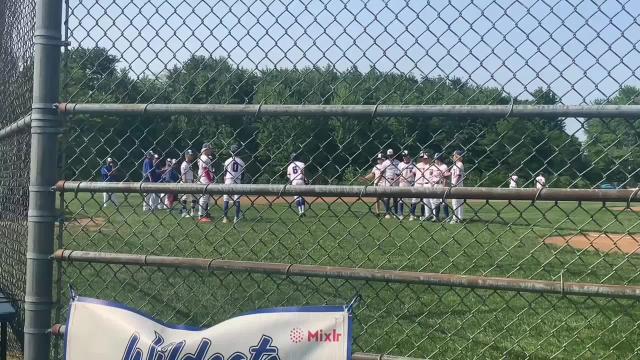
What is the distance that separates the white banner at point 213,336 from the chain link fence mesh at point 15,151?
3.34 ft

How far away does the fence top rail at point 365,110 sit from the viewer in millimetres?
2809

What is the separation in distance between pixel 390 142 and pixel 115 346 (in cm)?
156

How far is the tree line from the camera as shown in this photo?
316cm

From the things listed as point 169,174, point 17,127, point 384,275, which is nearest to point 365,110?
point 384,275

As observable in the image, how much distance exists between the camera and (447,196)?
292cm

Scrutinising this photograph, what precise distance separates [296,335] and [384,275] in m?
0.45

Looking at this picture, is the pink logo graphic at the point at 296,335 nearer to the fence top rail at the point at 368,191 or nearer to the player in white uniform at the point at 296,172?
the fence top rail at the point at 368,191

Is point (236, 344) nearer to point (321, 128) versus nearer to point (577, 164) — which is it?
point (321, 128)

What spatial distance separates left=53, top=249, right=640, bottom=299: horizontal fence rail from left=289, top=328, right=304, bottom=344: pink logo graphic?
0.78ft

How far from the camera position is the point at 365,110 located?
117 inches

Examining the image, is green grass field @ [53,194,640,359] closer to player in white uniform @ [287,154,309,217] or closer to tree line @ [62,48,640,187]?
player in white uniform @ [287,154,309,217]

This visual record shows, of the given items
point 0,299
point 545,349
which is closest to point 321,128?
point 0,299

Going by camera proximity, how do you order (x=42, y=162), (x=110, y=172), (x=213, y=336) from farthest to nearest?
(x=110, y=172) → (x=42, y=162) → (x=213, y=336)

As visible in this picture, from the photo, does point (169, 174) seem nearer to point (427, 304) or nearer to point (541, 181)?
point (427, 304)
